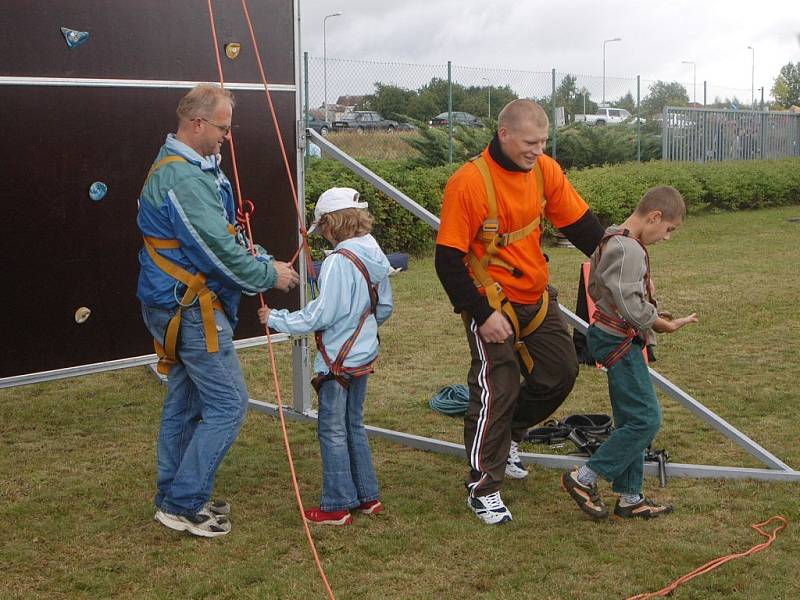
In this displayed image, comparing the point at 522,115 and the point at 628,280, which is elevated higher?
the point at 522,115

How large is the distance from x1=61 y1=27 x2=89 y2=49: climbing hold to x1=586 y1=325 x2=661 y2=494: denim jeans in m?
2.92

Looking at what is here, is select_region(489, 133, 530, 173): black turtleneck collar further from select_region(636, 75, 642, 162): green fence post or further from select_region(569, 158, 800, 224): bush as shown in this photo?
select_region(636, 75, 642, 162): green fence post

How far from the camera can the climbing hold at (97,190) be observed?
17.8 ft

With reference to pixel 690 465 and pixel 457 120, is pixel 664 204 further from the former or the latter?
pixel 457 120

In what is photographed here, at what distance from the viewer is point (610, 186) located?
698 inches

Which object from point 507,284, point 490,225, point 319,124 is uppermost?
point 319,124

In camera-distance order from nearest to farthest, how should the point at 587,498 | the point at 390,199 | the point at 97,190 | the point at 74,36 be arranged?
the point at 587,498 < the point at 74,36 < the point at 97,190 < the point at 390,199

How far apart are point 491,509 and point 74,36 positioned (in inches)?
122

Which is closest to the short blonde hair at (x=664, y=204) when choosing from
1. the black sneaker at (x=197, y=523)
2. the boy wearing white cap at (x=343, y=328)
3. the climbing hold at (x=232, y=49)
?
the boy wearing white cap at (x=343, y=328)

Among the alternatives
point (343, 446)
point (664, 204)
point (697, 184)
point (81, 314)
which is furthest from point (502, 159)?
point (697, 184)

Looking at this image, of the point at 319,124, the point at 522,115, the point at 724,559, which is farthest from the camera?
the point at 319,124

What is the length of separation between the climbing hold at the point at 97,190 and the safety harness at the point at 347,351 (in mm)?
1640

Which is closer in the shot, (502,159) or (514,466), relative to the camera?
(502,159)

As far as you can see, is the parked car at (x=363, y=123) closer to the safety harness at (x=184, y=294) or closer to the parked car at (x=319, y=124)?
the parked car at (x=319, y=124)
